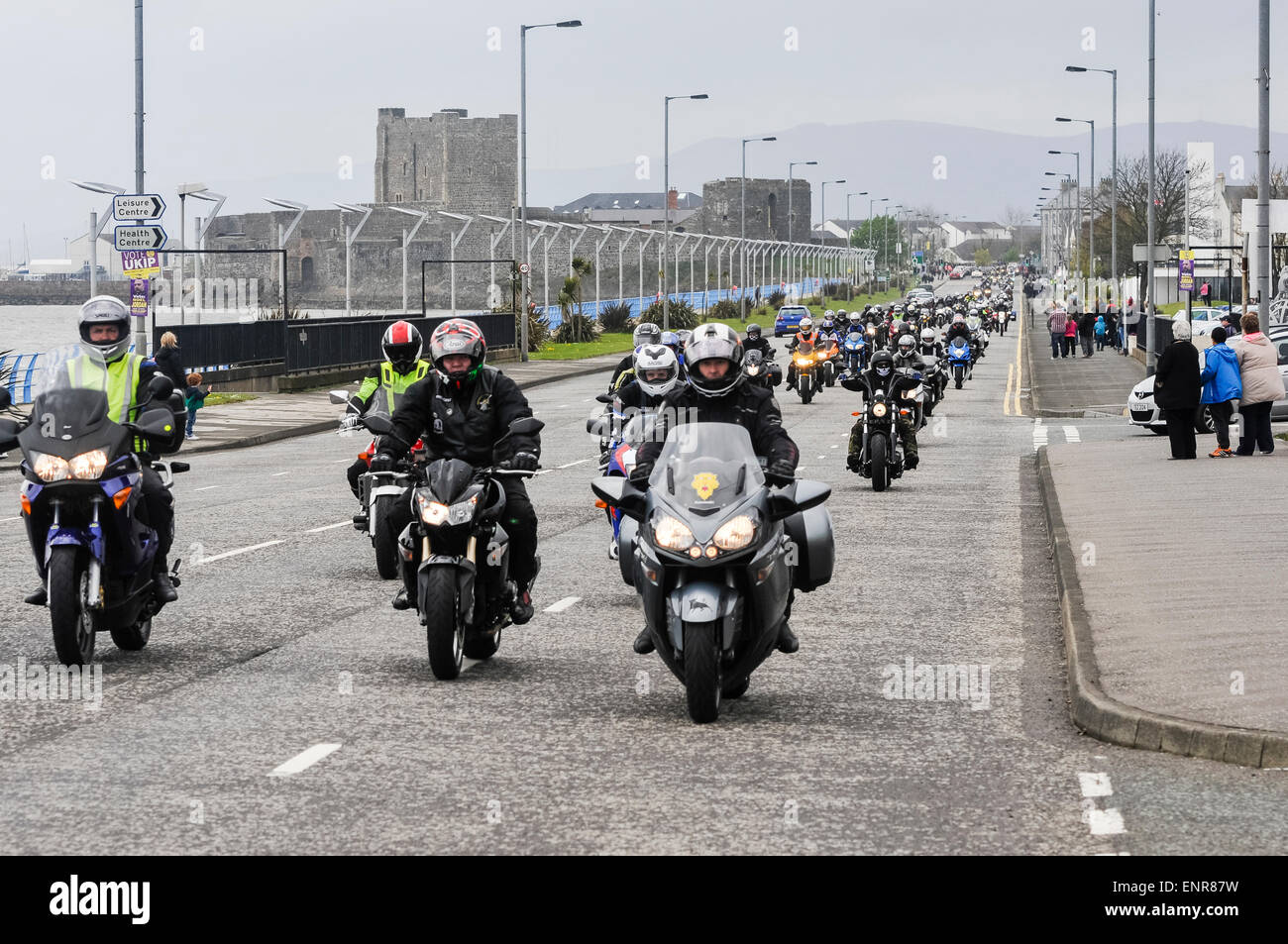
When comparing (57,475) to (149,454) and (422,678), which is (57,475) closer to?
(149,454)

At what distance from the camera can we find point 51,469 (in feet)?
31.0

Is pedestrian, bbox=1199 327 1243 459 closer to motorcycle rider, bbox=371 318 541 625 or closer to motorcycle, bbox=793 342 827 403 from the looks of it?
motorcycle rider, bbox=371 318 541 625

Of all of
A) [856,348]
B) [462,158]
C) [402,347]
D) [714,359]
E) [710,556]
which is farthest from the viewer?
[462,158]

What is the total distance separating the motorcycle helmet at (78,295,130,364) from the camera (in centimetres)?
1019

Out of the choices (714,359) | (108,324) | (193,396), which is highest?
(108,324)

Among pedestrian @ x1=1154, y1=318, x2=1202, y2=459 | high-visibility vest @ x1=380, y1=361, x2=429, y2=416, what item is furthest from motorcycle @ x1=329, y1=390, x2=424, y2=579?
pedestrian @ x1=1154, y1=318, x2=1202, y2=459

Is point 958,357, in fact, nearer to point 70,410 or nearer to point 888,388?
point 888,388

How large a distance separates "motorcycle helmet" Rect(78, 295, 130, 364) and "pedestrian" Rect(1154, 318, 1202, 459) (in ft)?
50.7

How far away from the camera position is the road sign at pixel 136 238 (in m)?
29.5

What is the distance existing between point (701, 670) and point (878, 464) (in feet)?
42.6

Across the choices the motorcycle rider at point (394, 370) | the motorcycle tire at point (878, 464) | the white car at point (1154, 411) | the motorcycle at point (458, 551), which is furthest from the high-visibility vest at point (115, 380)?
the white car at point (1154, 411)

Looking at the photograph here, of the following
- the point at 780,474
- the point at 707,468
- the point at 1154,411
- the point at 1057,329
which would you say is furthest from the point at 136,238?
the point at 1057,329
